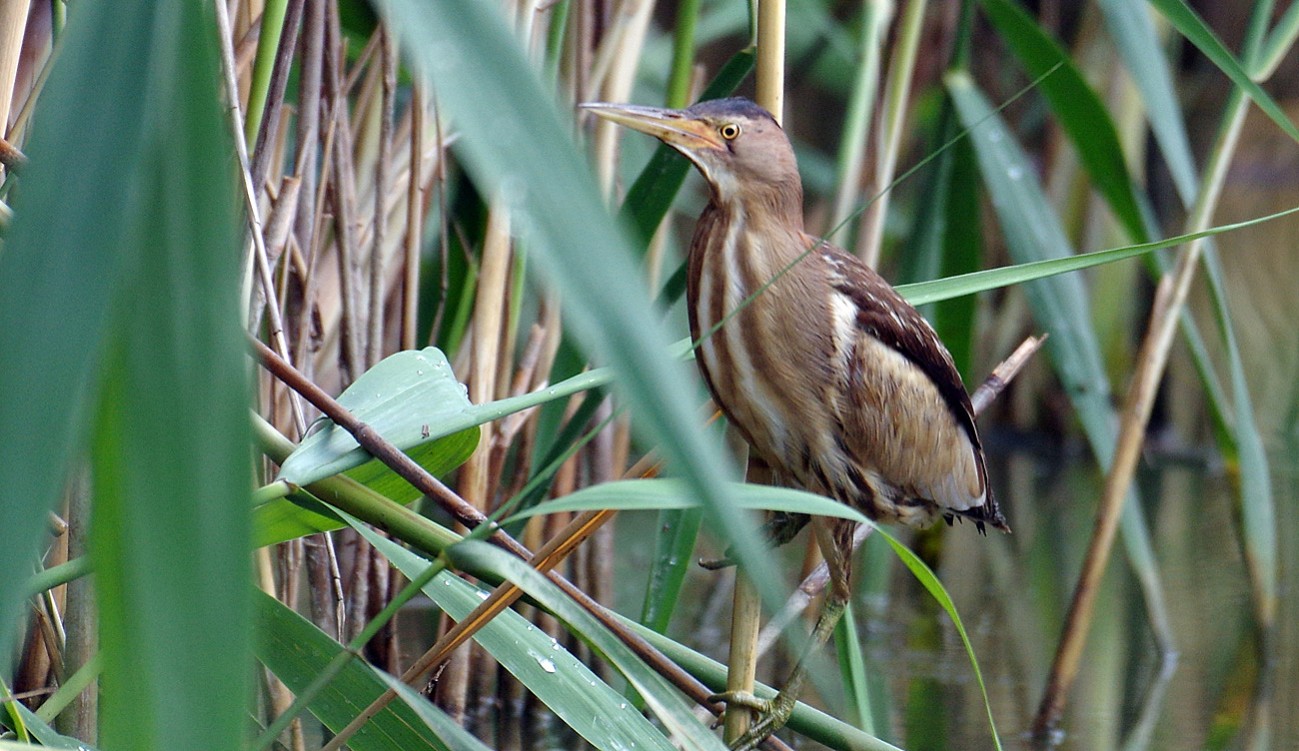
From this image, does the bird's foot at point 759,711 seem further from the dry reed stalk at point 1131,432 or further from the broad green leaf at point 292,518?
the dry reed stalk at point 1131,432

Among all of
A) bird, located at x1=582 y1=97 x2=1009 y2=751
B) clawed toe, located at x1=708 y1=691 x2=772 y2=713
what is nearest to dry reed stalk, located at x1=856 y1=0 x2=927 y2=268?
bird, located at x1=582 y1=97 x2=1009 y2=751

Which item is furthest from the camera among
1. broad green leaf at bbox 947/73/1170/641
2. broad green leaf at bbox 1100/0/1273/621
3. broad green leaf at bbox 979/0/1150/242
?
broad green leaf at bbox 947/73/1170/641

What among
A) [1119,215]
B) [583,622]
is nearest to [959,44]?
[1119,215]

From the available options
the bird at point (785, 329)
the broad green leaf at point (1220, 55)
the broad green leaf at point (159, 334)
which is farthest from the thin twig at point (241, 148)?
the broad green leaf at point (1220, 55)

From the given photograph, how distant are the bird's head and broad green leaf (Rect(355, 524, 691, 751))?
416 mm

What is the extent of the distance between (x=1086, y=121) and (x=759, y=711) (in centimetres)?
100

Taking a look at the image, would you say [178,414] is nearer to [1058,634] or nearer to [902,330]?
[902,330]

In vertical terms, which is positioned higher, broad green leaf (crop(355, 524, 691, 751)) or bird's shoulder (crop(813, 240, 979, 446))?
bird's shoulder (crop(813, 240, 979, 446))

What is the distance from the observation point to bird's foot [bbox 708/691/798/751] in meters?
1.07

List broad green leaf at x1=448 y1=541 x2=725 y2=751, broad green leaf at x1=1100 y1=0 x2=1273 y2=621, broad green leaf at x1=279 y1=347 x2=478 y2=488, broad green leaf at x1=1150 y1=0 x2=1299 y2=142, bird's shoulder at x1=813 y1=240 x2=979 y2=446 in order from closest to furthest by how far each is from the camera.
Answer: broad green leaf at x1=448 y1=541 x2=725 y2=751 < broad green leaf at x1=279 y1=347 x2=478 y2=488 < broad green leaf at x1=1150 y1=0 x2=1299 y2=142 < bird's shoulder at x1=813 y1=240 x2=979 y2=446 < broad green leaf at x1=1100 y1=0 x2=1273 y2=621

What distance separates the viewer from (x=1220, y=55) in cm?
102

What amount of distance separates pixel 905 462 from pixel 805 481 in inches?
5.7

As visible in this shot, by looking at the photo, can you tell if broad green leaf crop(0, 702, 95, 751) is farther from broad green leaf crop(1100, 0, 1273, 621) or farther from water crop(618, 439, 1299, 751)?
broad green leaf crop(1100, 0, 1273, 621)

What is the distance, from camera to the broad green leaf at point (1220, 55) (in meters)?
1.01
